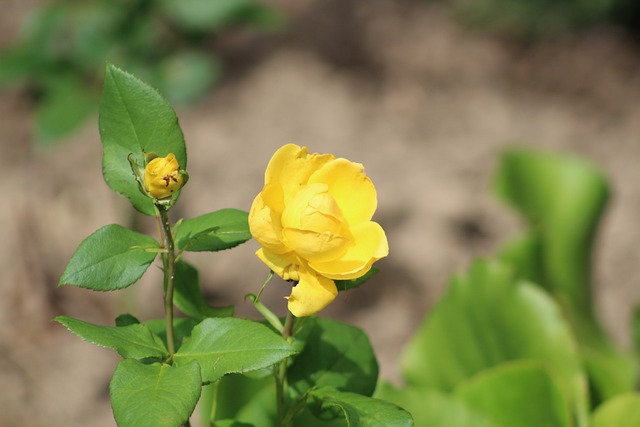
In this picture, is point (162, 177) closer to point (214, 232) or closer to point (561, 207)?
point (214, 232)

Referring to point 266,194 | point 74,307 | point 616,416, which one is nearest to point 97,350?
point 74,307

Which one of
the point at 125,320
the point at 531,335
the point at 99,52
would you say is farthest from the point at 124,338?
the point at 99,52

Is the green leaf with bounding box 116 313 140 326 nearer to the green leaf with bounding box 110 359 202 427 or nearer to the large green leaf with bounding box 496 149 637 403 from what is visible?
the green leaf with bounding box 110 359 202 427

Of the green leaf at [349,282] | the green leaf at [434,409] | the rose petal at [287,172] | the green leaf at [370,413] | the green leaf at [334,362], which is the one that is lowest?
the green leaf at [434,409]

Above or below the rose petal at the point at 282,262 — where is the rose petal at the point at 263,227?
above

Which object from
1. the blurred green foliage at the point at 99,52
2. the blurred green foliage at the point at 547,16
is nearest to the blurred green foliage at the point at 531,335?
the blurred green foliage at the point at 99,52

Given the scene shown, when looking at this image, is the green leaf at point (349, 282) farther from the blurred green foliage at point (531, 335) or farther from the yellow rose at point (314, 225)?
the blurred green foliage at point (531, 335)
